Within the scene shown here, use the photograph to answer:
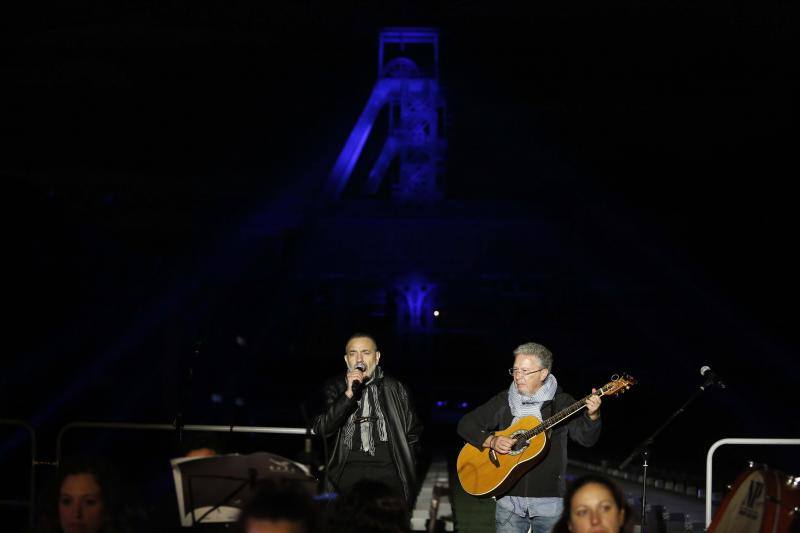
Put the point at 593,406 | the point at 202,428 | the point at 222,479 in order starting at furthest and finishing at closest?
1. the point at 202,428
2. the point at 593,406
3. the point at 222,479

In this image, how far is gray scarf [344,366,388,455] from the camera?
19.0 ft

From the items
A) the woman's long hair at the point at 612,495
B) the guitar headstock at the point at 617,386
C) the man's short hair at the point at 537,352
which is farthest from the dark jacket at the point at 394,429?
the woman's long hair at the point at 612,495

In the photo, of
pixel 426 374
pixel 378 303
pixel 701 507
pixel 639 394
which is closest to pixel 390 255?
pixel 378 303

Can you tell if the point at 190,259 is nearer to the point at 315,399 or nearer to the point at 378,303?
the point at 378,303

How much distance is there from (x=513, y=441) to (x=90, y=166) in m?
31.1

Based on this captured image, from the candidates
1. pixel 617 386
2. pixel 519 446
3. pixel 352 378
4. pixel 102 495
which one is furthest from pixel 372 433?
pixel 102 495

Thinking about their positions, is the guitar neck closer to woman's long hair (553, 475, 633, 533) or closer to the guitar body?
the guitar body

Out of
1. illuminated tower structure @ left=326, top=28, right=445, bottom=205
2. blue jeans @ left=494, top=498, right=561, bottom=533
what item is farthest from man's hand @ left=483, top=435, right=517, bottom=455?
illuminated tower structure @ left=326, top=28, right=445, bottom=205

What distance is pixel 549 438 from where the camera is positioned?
555 cm

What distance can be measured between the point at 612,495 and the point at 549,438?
1431 mm

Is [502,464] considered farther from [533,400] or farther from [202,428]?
[202,428]

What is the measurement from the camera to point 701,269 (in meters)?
33.0

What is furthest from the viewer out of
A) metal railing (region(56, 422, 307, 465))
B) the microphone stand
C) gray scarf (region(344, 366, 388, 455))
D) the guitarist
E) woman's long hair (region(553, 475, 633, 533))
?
metal railing (region(56, 422, 307, 465))

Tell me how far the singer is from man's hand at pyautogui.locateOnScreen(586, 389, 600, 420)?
1138 mm
